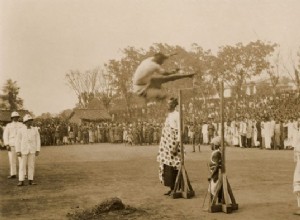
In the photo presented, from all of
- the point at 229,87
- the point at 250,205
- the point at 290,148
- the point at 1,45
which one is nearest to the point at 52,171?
the point at 1,45

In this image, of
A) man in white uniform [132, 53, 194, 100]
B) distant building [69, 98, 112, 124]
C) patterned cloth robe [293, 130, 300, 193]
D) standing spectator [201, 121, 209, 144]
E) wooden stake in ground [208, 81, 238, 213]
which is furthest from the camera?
distant building [69, 98, 112, 124]

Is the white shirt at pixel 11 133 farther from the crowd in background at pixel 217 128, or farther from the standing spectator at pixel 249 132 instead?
the standing spectator at pixel 249 132

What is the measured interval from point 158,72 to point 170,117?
290cm

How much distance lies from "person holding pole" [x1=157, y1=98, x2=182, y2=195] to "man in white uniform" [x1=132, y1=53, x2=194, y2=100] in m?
2.62

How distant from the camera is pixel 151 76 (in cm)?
649

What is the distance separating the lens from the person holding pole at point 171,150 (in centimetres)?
920

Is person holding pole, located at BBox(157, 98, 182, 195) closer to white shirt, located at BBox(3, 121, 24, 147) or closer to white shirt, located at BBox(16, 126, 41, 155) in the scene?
white shirt, located at BBox(16, 126, 41, 155)

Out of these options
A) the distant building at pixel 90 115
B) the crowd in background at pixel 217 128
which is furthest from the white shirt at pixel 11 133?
the distant building at pixel 90 115

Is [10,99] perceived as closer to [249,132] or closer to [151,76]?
[249,132]

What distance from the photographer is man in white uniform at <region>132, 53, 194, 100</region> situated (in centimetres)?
645

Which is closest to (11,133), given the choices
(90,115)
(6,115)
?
(6,115)

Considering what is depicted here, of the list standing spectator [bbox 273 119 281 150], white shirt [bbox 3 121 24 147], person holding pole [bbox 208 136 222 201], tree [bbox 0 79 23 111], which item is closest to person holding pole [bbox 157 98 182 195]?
person holding pole [bbox 208 136 222 201]

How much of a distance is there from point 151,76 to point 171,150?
301cm

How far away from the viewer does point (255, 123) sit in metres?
23.9
